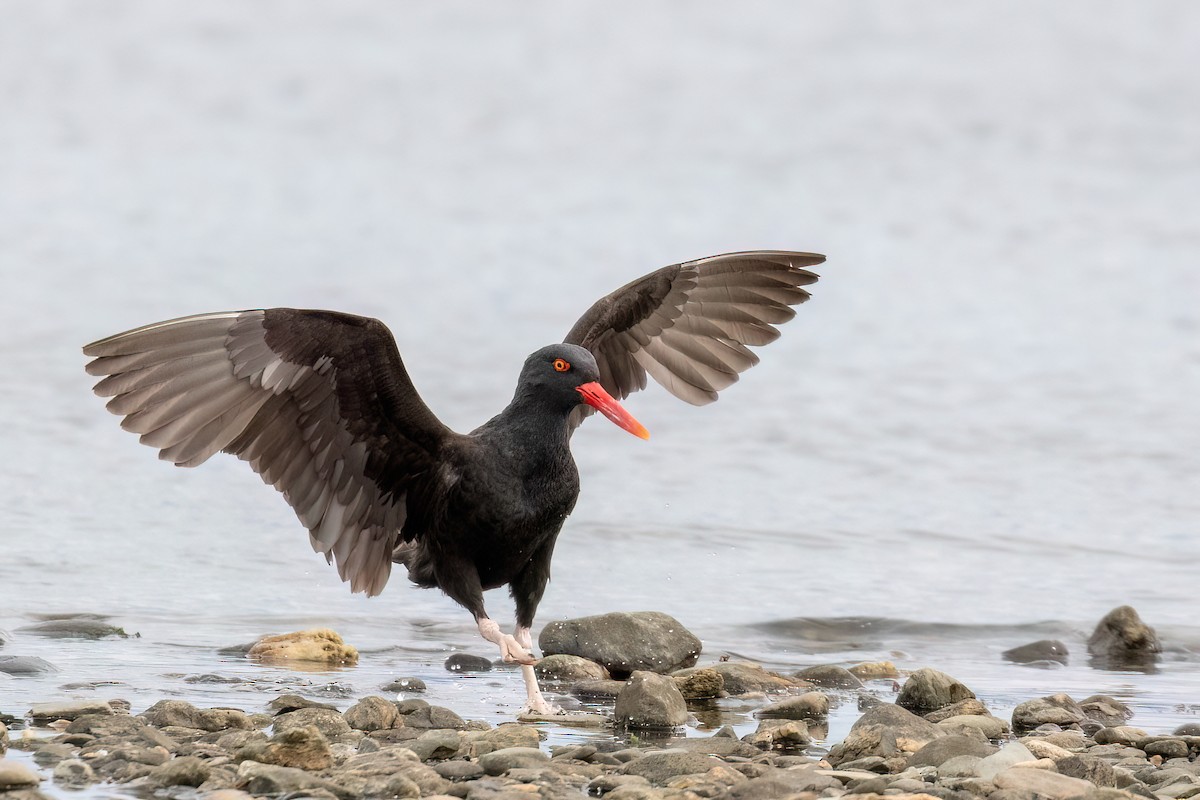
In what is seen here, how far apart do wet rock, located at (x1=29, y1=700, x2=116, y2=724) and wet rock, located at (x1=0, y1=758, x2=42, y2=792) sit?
3.66ft

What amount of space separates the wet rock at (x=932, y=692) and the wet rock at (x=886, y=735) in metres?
0.78

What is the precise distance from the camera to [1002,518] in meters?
13.2

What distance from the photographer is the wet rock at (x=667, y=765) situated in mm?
5652

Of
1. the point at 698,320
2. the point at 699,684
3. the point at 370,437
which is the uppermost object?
the point at 698,320

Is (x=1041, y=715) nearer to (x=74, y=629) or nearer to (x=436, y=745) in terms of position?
(x=436, y=745)

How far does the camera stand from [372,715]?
655 centimetres

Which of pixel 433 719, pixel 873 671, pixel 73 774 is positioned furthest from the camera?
pixel 873 671

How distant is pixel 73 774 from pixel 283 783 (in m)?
0.73

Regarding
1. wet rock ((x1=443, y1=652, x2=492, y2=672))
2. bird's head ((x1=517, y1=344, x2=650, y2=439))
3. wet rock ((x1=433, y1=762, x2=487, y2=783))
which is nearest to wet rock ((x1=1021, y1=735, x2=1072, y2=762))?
wet rock ((x1=433, y1=762, x2=487, y2=783))

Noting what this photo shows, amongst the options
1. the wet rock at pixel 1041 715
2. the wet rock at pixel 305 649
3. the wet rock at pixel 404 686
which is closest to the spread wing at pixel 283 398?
the wet rock at pixel 305 649

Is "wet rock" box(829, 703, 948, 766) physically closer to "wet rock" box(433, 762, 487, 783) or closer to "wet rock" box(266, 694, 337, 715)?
"wet rock" box(433, 762, 487, 783)

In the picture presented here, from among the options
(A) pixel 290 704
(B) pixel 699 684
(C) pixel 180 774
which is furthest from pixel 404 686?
(C) pixel 180 774

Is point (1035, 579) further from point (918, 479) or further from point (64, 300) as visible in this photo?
point (64, 300)

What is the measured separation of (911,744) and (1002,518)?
715 centimetres
